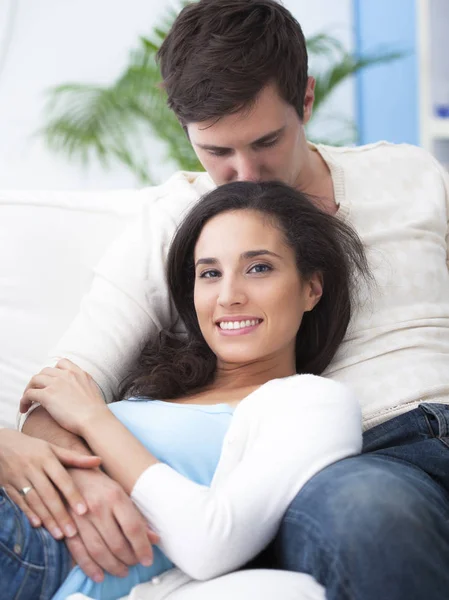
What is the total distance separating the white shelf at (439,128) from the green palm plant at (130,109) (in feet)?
1.73

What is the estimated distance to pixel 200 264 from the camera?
1603 mm

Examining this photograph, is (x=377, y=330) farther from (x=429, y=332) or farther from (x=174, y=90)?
(x=174, y=90)

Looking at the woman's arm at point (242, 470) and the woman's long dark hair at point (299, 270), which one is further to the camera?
the woman's long dark hair at point (299, 270)

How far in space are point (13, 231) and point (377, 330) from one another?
747 millimetres

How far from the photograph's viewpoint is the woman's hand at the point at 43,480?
127cm

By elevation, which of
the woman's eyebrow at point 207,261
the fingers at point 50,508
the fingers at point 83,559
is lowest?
the fingers at point 83,559

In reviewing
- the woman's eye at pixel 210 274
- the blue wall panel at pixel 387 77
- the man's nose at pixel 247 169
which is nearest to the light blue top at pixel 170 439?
the woman's eye at pixel 210 274

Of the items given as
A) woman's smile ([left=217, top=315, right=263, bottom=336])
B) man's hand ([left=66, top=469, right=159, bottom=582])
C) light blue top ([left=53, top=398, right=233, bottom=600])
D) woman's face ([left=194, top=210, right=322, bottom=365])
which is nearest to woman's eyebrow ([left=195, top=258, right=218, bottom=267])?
woman's face ([left=194, top=210, right=322, bottom=365])

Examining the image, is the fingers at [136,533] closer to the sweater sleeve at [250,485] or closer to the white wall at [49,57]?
the sweater sleeve at [250,485]

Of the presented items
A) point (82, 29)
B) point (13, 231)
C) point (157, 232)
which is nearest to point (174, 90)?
point (157, 232)

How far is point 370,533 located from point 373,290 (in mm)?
681

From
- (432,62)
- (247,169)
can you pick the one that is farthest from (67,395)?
(432,62)

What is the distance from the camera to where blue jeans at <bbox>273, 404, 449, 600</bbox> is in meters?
1.07

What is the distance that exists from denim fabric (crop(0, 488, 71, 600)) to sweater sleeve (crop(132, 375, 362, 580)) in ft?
0.44
